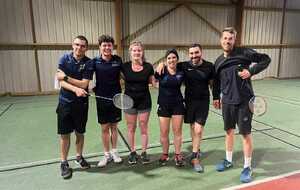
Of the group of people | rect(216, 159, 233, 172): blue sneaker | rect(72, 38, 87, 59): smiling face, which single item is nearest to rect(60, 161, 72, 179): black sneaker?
the group of people

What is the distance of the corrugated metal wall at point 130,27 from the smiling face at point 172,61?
7303mm

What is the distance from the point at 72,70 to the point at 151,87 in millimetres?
5487

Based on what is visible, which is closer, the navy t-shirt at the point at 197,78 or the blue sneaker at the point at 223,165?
the navy t-shirt at the point at 197,78

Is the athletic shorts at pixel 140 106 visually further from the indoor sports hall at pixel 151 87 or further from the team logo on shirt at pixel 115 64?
the indoor sports hall at pixel 151 87

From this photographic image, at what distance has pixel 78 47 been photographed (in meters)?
3.05

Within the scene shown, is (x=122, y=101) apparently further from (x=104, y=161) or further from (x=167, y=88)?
(x=104, y=161)

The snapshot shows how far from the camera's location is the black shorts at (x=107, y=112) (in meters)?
3.31

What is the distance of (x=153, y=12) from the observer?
10.6 m

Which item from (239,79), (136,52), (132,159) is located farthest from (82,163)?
(239,79)

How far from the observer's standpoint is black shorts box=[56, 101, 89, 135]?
3125 millimetres

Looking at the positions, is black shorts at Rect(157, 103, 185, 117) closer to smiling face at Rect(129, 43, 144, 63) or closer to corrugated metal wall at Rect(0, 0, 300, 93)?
smiling face at Rect(129, 43, 144, 63)

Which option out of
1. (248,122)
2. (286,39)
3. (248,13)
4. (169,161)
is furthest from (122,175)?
(286,39)

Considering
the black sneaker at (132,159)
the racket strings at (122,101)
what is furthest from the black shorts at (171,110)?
the black sneaker at (132,159)

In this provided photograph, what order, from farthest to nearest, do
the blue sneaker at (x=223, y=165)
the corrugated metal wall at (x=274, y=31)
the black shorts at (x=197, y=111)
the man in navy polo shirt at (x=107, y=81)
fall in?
the corrugated metal wall at (x=274, y=31) < the blue sneaker at (x=223, y=165) < the black shorts at (x=197, y=111) < the man in navy polo shirt at (x=107, y=81)
